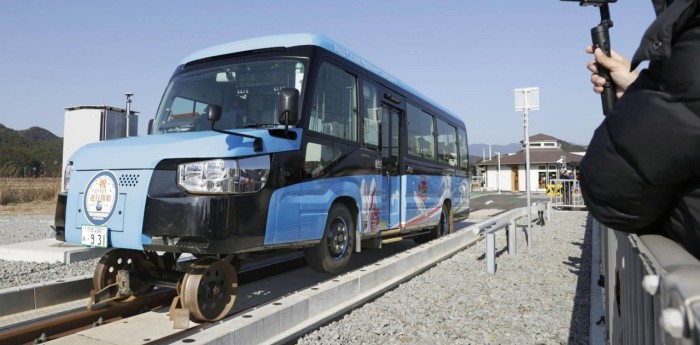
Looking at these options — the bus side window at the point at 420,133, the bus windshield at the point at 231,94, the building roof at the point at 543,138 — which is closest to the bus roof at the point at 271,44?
the bus windshield at the point at 231,94

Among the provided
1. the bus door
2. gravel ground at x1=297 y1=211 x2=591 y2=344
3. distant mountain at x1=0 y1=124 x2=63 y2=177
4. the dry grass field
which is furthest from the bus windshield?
distant mountain at x1=0 y1=124 x2=63 y2=177

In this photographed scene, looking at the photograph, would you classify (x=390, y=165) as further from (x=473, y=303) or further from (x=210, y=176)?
(x=210, y=176)

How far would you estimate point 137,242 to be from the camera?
13.1ft

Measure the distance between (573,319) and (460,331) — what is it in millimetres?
1245

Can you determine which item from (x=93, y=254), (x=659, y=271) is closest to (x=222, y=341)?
(x=659, y=271)

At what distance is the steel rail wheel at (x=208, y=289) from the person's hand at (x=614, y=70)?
3407 millimetres

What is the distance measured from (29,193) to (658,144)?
27.9 meters

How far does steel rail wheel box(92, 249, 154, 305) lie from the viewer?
4660mm

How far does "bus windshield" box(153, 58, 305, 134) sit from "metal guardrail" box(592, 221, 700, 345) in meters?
3.86

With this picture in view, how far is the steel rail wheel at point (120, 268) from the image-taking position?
15.3 feet

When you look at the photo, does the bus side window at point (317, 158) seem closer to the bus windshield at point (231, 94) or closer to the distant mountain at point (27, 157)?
the bus windshield at point (231, 94)

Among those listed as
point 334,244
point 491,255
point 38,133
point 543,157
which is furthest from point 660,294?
point 38,133

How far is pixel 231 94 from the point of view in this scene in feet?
17.2

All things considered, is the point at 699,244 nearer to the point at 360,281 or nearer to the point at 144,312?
the point at 360,281
